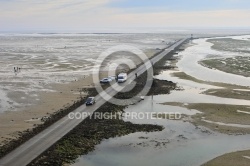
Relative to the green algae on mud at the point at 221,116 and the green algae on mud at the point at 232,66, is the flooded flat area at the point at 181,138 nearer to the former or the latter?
the green algae on mud at the point at 221,116

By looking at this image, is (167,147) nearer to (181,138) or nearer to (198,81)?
(181,138)

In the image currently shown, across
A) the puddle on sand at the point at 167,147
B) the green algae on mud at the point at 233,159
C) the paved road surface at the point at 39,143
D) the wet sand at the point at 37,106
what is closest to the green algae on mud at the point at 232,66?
the wet sand at the point at 37,106

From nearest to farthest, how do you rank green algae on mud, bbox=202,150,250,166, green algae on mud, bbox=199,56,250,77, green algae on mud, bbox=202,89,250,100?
green algae on mud, bbox=202,150,250,166
green algae on mud, bbox=202,89,250,100
green algae on mud, bbox=199,56,250,77

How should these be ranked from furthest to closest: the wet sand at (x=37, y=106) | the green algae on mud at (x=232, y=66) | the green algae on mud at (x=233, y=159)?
the green algae on mud at (x=232, y=66)
the wet sand at (x=37, y=106)
the green algae on mud at (x=233, y=159)

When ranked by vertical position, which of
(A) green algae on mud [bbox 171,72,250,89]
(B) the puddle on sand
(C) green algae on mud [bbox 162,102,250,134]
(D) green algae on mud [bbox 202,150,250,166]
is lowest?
(D) green algae on mud [bbox 202,150,250,166]

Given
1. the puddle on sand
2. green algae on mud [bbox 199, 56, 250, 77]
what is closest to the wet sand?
the puddle on sand

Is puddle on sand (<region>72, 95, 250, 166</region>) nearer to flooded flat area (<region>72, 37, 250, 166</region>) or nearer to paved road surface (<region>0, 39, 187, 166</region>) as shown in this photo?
flooded flat area (<region>72, 37, 250, 166</region>)

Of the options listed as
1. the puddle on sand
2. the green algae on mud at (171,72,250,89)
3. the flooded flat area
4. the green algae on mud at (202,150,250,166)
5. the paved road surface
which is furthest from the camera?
the green algae on mud at (171,72,250,89)

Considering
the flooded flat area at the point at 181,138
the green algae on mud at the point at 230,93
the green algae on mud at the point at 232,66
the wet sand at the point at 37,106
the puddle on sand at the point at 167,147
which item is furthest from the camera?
the green algae on mud at the point at 232,66

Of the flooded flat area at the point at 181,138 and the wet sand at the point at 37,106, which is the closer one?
the flooded flat area at the point at 181,138

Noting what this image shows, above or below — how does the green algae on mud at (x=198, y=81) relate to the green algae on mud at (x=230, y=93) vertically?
above

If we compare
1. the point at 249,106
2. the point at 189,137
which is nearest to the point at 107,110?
the point at 189,137

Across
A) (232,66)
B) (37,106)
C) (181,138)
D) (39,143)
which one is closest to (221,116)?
(181,138)
